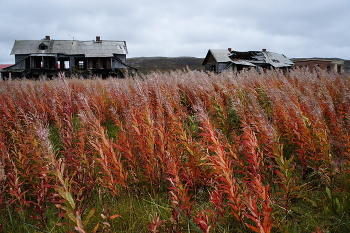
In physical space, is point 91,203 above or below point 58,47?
below

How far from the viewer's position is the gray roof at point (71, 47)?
101 ft

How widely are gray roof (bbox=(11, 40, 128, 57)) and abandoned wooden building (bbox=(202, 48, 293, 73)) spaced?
14377 millimetres

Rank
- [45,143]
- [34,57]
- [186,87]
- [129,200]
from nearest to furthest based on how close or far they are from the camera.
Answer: [45,143] → [129,200] → [186,87] → [34,57]

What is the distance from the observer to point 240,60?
119 ft

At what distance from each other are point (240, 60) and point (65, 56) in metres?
26.4

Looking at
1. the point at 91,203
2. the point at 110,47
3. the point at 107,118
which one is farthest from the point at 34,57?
the point at 91,203

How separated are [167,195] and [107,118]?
346cm

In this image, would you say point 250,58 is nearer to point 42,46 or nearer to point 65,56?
point 65,56

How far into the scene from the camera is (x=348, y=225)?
2.14 m

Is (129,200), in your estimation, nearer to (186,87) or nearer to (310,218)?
(310,218)

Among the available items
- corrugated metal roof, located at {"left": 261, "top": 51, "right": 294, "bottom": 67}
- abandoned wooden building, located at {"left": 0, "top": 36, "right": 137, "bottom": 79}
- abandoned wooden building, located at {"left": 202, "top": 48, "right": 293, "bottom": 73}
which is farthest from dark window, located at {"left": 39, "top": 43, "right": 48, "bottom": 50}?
corrugated metal roof, located at {"left": 261, "top": 51, "right": 294, "bottom": 67}

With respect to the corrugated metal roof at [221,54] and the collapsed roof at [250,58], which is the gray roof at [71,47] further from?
the collapsed roof at [250,58]

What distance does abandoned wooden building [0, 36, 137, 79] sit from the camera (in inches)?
1193

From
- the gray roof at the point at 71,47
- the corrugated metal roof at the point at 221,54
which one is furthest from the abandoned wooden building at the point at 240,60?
the gray roof at the point at 71,47
